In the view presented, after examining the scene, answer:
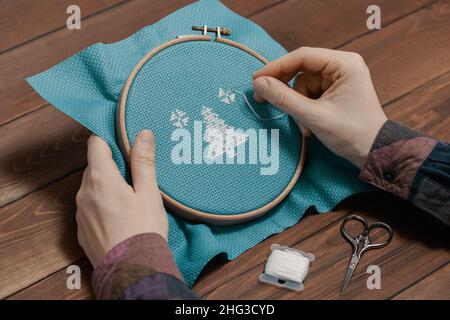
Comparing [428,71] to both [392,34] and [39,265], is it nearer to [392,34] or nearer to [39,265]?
[392,34]

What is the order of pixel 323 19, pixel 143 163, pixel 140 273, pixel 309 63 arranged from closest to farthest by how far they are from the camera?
pixel 140 273, pixel 143 163, pixel 309 63, pixel 323 19

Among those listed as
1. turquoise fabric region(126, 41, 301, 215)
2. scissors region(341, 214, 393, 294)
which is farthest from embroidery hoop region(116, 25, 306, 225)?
scissors region(341, 214, 393, 294)

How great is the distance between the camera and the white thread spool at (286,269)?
100 centimetres

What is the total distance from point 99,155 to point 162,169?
10 cm

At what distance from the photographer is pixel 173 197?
101 centimetres

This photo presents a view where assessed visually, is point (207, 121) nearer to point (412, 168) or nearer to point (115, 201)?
point (115, 201)

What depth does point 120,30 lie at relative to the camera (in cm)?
125

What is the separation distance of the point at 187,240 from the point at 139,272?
0.53 feet

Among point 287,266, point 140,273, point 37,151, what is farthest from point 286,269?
point 37,151

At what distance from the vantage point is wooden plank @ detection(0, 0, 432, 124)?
1.16 m

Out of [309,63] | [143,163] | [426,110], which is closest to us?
[143,163]

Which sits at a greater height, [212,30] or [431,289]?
[212,30]

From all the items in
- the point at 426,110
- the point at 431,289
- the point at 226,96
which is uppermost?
the point at 226,96

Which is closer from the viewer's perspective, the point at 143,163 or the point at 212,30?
the point at 143,163
